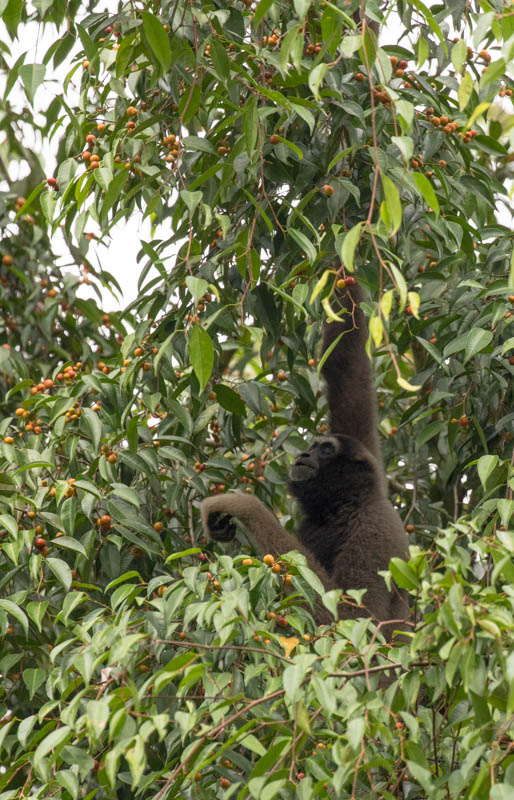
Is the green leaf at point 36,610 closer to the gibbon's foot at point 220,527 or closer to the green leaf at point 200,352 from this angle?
the green leaf at point 200,352

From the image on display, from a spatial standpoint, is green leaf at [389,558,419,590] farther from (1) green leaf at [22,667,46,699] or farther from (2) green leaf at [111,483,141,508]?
(1) green leaf at [22,667,46,699]

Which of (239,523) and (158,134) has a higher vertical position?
(158,134)

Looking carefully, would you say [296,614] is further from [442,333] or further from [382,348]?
[382,348]

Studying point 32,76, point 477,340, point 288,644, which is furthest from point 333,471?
point 32,76

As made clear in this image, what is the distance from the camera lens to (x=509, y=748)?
8.07 ft

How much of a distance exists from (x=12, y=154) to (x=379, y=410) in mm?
3198

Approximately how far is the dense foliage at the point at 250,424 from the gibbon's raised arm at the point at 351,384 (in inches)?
5.2

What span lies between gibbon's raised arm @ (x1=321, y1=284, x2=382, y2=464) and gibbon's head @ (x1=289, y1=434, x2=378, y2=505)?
141 mm

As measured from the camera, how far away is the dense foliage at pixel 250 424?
2615 millimetres

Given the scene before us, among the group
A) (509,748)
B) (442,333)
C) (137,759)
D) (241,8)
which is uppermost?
(241,8)

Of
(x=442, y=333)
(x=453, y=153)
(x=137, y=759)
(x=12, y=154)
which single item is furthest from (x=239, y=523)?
(x=12, y=154)

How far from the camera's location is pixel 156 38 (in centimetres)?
323

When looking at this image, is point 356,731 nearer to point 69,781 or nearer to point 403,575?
point 403,575

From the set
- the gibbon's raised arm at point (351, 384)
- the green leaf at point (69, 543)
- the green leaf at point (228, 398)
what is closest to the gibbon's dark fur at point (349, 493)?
the gibbon's raised arm at point (351, 384)
